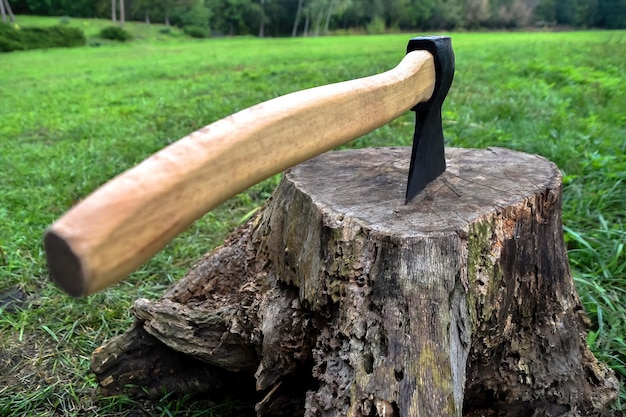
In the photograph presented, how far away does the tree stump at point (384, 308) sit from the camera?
4.35 ft

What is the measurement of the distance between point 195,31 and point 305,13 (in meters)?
8.19

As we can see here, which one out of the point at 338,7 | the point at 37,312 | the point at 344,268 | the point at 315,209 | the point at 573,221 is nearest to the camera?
the point at 344,268

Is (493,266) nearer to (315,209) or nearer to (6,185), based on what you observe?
(315,209)

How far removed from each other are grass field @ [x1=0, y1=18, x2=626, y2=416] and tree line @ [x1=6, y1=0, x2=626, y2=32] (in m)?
10.3

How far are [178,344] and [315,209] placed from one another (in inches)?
27.7

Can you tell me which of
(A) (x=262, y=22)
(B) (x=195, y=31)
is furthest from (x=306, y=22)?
(B) (x=195, y=31)

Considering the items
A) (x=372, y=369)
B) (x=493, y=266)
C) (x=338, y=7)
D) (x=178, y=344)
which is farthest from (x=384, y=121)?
(x=338, y=7)

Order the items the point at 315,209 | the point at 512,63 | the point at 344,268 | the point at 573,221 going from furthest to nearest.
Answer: the point at 512,63 → the point at 573,221 → the point at 315,209 → the point at 344,268

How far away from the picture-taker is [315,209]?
1.54 m

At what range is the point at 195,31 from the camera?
90.6 ft

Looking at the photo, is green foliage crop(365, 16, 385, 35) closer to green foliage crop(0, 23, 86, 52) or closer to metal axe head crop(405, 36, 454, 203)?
green foliage crop(0, 23, 86, 52)

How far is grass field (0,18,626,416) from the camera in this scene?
2059 millimetres

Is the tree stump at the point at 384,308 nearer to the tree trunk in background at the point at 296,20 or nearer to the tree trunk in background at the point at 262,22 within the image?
the tree trunk in background at the point at 262,22

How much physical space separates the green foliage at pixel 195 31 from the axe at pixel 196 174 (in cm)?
2848
